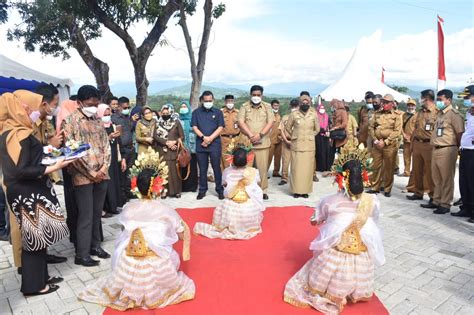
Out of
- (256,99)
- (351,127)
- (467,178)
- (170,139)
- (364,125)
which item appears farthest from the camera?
(364,125)

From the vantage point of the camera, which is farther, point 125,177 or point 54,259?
point 125,177

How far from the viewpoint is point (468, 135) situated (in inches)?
206

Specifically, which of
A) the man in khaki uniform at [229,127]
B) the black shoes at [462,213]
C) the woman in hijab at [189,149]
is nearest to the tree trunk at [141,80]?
the woman in hijab at [189,149]

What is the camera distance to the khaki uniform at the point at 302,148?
21.7 feet

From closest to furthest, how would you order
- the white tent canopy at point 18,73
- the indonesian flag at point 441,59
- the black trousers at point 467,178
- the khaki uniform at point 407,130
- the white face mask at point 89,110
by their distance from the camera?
the white face mask at point 89,110 < the black trousers at point 467,178 < the white tent canopy at point 18,73 < the khaki uniform at point 407,130 < the indonesian flag at point 441,59

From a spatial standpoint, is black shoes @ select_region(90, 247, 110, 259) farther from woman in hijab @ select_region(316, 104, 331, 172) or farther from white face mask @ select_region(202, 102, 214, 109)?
woman in hijab @ select_region(316, 104, 331, 172)

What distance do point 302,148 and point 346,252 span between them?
12.8 ft

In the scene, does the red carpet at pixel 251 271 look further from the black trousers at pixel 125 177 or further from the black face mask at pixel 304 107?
the black face mask at pixel 304 107

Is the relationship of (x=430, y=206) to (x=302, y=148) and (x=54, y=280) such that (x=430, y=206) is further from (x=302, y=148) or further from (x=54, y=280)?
(x=54, y=280)

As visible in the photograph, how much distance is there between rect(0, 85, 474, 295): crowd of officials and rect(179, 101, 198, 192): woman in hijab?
2 centimetres

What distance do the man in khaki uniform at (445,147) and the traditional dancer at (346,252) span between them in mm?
3361

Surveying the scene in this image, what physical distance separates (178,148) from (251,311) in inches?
165

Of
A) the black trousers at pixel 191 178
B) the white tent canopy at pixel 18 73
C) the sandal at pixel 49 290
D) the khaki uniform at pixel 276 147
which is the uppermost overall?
the white tent canopy at pixel 18 73

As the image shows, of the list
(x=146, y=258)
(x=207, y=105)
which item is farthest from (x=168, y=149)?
(x=146, y=258)
